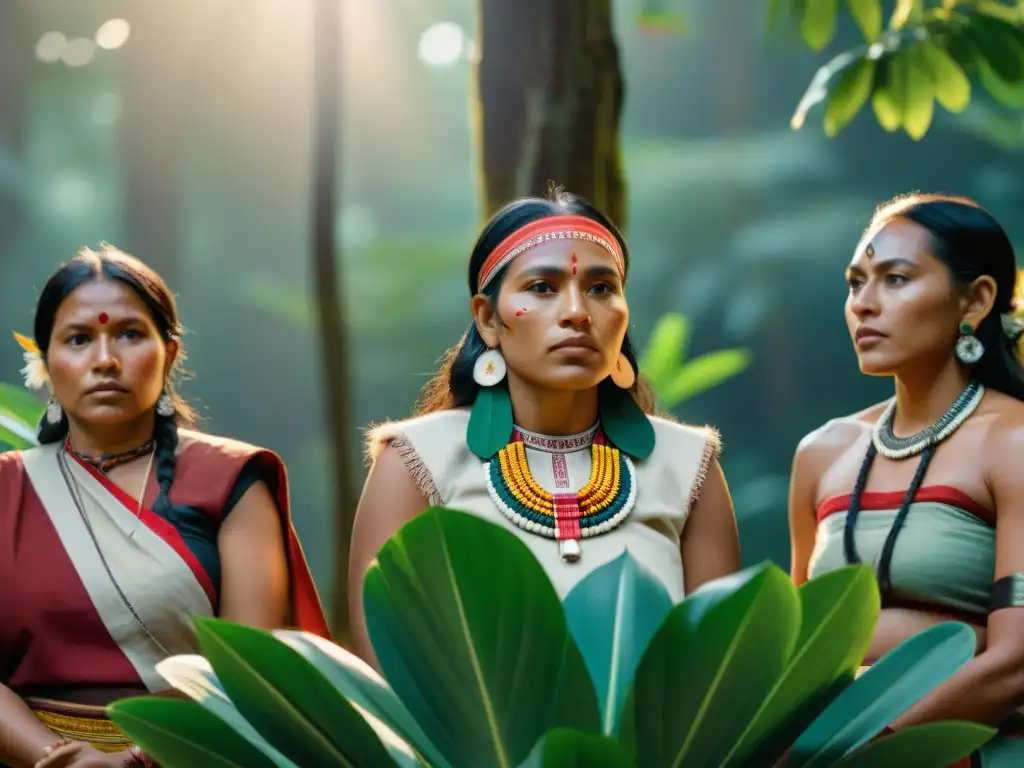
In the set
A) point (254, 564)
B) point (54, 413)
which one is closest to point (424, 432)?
point (254, 564)

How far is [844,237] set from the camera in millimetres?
6410

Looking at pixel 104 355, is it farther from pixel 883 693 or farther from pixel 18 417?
pixel 883 693

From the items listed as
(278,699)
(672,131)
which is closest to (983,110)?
(672,131)

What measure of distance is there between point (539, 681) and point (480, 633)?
6 cm

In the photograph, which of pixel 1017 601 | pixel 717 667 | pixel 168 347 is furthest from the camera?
pixel 168 347

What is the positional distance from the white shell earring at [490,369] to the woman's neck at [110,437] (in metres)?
0.56

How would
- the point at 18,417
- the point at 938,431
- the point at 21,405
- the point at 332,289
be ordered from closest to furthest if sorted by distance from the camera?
1. the point at 938,431
2. the point at 18,417
3. the point at 21,405
4. the point at 332,289

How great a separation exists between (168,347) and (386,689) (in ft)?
3.91

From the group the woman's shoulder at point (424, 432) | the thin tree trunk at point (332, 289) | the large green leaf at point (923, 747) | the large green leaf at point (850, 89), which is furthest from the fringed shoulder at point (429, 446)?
the thin tree trunk at point (332, 289)

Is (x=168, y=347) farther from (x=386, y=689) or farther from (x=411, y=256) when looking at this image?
(x=411, y=256)

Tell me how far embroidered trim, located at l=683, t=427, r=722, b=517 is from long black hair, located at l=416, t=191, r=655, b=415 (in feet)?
0.46

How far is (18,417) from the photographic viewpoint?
117 inches

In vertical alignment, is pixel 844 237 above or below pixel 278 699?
above

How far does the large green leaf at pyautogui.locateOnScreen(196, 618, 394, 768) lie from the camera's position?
3.68 feet
